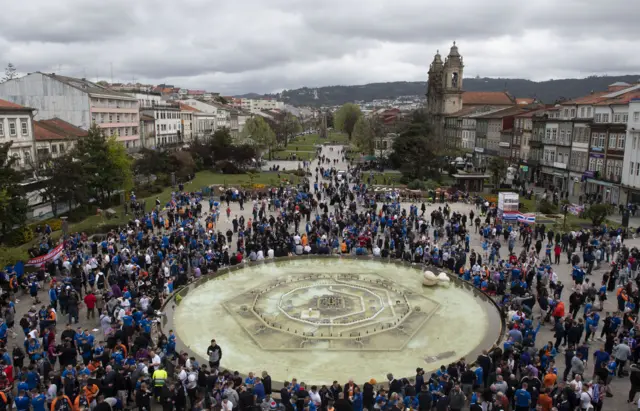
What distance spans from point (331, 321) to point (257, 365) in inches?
167

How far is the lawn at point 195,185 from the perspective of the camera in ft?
114

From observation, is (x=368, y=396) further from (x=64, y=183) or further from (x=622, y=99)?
(x=622, y=99)

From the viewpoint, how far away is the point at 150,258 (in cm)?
2436

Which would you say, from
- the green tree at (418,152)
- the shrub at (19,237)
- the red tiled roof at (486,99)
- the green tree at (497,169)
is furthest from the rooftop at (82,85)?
A: the red tiled roof at (486,99)

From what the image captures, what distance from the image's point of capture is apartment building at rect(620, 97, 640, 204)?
143 ft

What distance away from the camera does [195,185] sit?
5503cm

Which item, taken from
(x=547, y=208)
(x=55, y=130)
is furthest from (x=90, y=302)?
(x=55, y=130)

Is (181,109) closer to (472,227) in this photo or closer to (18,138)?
(18,138)

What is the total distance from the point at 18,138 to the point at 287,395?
40.0m

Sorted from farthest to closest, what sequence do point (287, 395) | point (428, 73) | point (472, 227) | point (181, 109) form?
point (428, 73) → point (181, 109) → point (472, 227) → point (287, 395)

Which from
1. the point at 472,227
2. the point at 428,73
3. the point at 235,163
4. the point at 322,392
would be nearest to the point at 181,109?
the point at 235,163

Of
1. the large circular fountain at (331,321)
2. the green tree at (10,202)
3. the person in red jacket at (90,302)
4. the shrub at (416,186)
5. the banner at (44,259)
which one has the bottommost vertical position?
the large circular fountain at (331,321)

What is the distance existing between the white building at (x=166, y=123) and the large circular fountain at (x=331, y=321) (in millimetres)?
61554

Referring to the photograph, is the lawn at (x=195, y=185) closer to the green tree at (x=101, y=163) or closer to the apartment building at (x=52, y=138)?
the green tree at (x=101, y=163)
